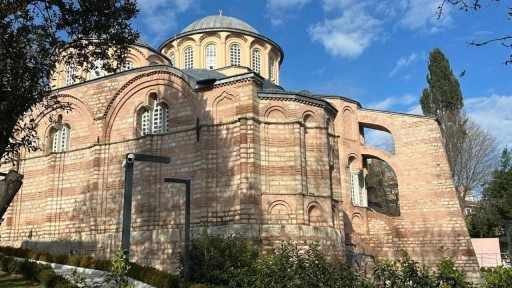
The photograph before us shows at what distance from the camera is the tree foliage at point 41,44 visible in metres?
9.44

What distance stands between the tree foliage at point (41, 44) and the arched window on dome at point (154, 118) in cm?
622

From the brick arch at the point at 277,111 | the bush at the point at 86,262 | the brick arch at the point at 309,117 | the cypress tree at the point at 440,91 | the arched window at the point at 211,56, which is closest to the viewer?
the bush at the point at 86,262

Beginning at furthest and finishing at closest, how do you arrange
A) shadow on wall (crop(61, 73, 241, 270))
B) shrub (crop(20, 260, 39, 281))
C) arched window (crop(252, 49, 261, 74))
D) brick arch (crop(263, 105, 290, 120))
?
arched window (crop(252, 49, 261, 74))
brick arch (crop(263, 105, 290, 120))
shadow on wall (crop(61, 73, 241, 270))
shrub (crop(20, 260, 39, 281))

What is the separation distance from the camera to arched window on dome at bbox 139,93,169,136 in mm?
17828

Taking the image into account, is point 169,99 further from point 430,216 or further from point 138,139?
point 430,216

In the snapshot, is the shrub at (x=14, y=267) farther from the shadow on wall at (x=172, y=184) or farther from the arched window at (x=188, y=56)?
the arched window at (x=188, y=56)

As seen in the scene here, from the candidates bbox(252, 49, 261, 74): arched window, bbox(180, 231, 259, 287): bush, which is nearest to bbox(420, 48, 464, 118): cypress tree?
bbox(252, 49, 261, 74): arched window

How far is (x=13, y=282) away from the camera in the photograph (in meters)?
11.2

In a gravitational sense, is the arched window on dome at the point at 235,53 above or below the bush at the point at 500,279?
above

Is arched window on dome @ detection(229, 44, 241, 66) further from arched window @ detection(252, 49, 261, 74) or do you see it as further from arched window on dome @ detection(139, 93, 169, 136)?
arched window on dome @ detection(139, 93, 169, 136)

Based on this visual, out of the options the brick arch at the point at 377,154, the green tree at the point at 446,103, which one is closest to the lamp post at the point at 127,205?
the brick arch at the point at 377,154

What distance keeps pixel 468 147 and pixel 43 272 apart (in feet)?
80.0

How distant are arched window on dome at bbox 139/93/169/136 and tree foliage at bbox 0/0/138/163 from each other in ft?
20.4

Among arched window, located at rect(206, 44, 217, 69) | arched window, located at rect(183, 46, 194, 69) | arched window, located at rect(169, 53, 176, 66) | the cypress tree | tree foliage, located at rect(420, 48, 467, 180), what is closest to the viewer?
arched window, located at rect(206, 44, 217, 69)
